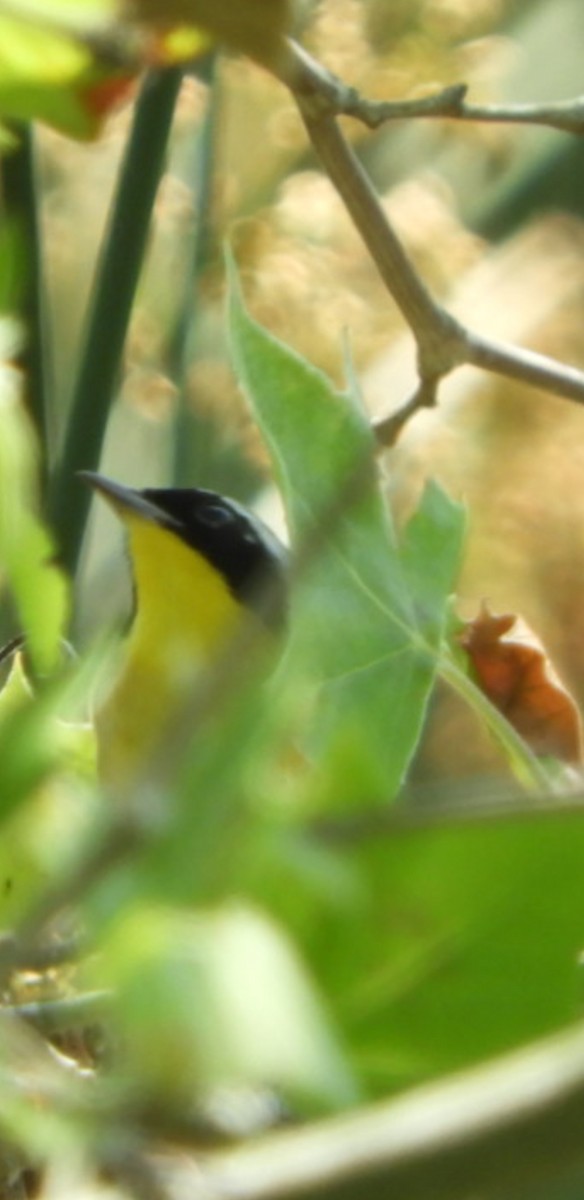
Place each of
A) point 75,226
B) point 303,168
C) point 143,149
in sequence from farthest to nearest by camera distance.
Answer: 1. point 303,168
2. point 75,226
3. point 143,149

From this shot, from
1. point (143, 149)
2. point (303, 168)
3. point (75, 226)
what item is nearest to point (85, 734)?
point (143, 149)

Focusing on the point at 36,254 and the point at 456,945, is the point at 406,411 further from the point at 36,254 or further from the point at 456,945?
the point at 456,945

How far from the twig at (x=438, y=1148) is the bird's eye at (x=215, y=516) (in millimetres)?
1251

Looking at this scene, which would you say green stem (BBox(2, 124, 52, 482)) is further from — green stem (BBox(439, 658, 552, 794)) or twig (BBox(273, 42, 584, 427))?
green stem (BBox(439, 658, 552, 794))

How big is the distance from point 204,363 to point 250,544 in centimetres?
38

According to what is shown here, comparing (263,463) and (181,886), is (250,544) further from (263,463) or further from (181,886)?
(181,886)

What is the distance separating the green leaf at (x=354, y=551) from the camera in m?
0.55

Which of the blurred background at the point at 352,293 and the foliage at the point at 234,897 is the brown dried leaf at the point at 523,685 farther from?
the foliage at the point at 234,897

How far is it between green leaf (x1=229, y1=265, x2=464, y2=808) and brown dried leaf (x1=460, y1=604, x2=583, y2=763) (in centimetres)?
23

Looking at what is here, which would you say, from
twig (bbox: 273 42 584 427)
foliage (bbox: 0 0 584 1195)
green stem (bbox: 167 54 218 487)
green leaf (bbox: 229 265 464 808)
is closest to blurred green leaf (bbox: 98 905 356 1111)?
foliage (bbox: 0 0 584 1195)

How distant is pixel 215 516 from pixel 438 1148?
128cm

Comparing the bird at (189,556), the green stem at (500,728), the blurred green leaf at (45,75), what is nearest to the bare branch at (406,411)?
the green stem at (500,728)

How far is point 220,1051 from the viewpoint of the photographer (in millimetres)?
212

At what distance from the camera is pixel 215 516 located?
4.90ft
